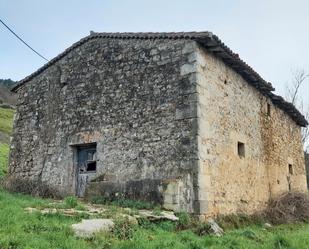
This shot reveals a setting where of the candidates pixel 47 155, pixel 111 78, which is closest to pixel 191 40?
pixel 111 78

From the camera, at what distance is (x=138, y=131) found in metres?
10.0

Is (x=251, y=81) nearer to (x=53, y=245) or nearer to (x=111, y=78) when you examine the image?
(x=111, y=78)

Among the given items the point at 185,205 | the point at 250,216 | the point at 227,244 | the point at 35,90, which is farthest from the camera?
the point at 35,90

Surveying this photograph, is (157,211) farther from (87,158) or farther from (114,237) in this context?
(87,158)

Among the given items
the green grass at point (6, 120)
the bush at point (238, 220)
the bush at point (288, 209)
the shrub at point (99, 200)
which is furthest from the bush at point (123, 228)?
the green grass at point (6, 120)

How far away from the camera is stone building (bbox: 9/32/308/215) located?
30.6ft

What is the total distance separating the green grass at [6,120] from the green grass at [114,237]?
2920 centimetres

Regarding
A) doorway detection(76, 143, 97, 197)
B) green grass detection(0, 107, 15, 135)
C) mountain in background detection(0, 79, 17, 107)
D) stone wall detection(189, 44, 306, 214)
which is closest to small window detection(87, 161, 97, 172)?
doorway detection(76, 143, 97, 197)

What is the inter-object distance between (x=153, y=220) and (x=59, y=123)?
215 inches

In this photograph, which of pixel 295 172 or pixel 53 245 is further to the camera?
pixel 295 172

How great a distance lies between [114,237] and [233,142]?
552 centimetres

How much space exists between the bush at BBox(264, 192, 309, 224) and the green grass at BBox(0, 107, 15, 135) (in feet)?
90.2

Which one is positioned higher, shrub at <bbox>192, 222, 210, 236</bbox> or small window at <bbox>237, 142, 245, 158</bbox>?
small window at <bbox>237, 142, 245, 158</bbox>

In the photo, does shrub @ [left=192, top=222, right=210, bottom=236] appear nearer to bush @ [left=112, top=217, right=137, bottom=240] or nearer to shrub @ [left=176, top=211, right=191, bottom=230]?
shrub @ [left=176, top=211, right=191, bottom=230]
